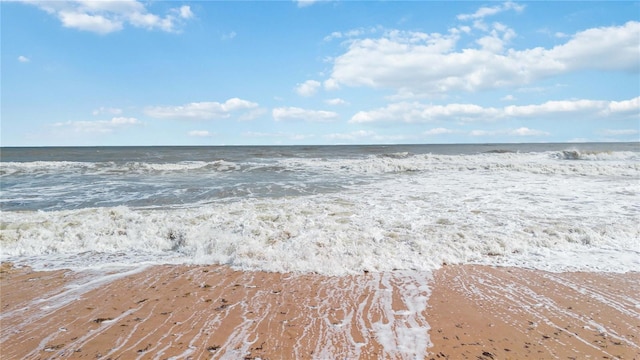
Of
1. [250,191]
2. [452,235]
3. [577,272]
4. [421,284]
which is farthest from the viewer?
[250,191]

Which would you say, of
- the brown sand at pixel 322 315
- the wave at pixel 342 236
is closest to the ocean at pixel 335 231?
the wave at pixel 342 236

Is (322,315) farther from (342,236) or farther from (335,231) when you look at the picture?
(335,231)

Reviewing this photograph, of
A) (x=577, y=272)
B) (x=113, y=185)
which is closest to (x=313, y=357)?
(x=577, y=272)

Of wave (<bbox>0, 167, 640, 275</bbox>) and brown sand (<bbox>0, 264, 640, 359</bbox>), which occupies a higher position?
wave (<bbox>0, 167, 640, 275</bbox>)

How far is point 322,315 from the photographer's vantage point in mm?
3941

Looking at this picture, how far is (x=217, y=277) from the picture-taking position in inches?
203

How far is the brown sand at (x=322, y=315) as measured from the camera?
329 cm

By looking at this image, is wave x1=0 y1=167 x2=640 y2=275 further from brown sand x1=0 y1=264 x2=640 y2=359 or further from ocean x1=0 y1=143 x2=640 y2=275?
brown sand x1=0 y1=264 x2=640 y2=359

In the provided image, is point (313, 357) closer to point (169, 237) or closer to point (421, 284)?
point (421, 284)

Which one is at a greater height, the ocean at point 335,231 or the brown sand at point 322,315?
the ocean at point 335,231

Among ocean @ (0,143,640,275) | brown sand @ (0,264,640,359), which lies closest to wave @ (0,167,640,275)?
ocean @ (0,143,640,275)

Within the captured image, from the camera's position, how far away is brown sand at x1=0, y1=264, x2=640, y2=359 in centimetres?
329

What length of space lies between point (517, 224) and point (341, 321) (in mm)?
5602

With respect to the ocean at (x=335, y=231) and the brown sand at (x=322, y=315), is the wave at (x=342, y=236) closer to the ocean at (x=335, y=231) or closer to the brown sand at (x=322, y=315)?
the ocean at (x=335, y=231)
